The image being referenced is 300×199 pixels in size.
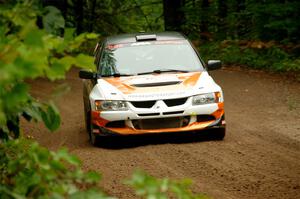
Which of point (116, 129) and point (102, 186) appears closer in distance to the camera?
point (102, 186)

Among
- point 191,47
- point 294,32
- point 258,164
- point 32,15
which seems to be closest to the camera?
point 32,15

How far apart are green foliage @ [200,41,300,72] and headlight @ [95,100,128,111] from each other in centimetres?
1056

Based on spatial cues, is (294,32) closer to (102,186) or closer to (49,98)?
(102,186)

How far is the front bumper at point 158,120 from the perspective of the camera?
Answer: 10.4 meters

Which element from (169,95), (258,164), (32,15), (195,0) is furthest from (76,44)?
(195,0)

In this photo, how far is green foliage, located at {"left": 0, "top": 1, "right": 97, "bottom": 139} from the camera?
2.18 m

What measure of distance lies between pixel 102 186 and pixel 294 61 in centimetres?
1374

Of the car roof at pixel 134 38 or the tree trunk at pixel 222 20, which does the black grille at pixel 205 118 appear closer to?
the car roof at pixel 134 38

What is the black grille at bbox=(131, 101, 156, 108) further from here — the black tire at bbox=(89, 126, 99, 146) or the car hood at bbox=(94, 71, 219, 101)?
the black tire at bbox=(89, 126, 99, 146)

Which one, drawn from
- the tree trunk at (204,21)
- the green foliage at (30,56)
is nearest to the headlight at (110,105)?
the green foliage at (30,56)

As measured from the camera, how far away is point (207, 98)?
10625 millimetres

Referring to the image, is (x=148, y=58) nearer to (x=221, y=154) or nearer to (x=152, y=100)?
(x=152, y=100)

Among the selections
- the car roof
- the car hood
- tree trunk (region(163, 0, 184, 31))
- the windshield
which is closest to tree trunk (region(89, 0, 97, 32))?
tree trunk (region(163, 0, 184, 31))

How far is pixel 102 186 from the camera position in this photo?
782cm
